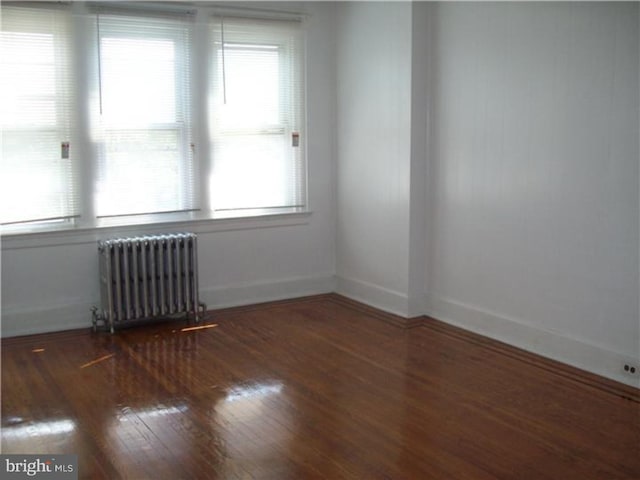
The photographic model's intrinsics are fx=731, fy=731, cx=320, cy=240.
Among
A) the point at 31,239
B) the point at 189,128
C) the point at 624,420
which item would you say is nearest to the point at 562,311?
the point at 624,420

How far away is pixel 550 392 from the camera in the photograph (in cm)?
423

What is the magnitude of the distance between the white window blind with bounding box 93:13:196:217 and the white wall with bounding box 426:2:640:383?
2.01 metres

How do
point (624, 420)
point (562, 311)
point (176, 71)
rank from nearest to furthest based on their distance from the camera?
point (624, 420) → point (562, 311) → point (176, 71)

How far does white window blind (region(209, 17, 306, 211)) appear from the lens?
603cm

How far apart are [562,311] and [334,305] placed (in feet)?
7.02

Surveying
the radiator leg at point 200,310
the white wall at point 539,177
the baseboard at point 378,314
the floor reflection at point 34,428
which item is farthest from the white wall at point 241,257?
the floor reflection at point 34,428

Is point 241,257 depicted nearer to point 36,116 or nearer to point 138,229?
point 138,229

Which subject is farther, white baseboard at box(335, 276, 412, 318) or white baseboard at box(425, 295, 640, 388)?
white baseboard at box(335, 276, 412, 318)

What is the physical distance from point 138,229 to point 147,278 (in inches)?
16.3

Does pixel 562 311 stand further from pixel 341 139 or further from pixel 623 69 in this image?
pixel 341 139

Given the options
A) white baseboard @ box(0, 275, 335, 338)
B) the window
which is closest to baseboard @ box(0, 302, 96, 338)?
white baseboard @ box(0, 275, 335, 338)

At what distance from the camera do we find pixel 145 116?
5719 millimetres

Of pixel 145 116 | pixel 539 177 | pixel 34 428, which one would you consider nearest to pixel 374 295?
pixel 539 177

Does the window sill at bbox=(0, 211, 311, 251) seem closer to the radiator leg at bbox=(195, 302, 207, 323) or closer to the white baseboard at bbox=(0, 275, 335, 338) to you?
the white baseboard at bbox=(0, 275, 335, 338)
